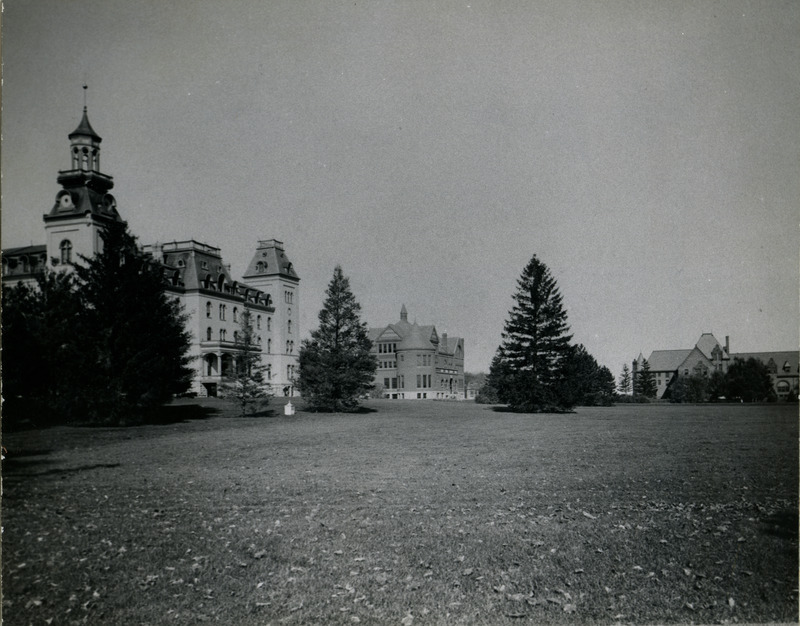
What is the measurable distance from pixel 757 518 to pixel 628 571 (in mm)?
2599

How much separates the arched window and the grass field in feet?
8.10

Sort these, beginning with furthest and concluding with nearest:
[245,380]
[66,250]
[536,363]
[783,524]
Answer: [536,363]
[245,380]
[66,250]
[783,524]

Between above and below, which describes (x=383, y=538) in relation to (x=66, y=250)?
below

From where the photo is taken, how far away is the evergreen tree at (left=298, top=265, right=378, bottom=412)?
22.1 metres

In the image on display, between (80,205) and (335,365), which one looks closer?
(80,205)

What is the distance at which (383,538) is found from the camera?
19.3ft

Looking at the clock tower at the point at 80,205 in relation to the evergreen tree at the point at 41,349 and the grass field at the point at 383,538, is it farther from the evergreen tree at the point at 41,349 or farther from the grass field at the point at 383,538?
the grass field at the point at 383,538

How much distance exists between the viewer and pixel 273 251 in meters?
Answer: 10.3

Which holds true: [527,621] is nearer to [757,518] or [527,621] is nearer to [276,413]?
[757,518]

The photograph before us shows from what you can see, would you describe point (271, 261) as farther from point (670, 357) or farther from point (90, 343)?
point (670, 357)

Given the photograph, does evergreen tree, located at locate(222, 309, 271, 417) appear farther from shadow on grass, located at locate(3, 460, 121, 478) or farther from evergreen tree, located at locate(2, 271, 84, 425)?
shadow on grass, located at locate(3, 460, 121, 478)

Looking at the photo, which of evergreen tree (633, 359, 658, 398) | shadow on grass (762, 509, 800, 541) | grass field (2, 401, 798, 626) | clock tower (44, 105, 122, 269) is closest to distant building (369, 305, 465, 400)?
evergreen tree (633, 359, 658, 398)

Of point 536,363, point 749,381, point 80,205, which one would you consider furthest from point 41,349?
point 536,363

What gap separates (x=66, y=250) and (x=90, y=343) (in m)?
1.43
